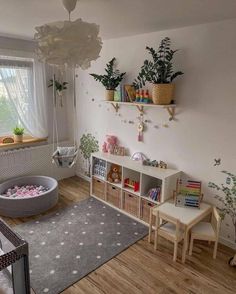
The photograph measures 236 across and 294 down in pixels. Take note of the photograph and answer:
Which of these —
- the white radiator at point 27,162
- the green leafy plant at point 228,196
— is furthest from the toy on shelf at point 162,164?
the white radiator at point 27,162

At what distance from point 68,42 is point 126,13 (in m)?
0.84

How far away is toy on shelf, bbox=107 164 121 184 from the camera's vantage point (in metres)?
3.48

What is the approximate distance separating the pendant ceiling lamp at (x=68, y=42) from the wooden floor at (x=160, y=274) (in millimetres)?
1846

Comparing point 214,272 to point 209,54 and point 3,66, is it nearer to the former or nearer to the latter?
point 209,54

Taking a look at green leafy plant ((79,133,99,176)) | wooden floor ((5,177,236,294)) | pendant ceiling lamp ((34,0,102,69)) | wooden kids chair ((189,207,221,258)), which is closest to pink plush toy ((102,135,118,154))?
green leafy plant ((79,133,99,176))

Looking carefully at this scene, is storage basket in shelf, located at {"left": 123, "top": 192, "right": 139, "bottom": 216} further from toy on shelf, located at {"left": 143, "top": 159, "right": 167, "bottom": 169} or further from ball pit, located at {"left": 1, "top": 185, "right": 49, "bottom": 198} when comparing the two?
ball pit, located at {"left": 1, "top": 185, "right": 49, "bottom": 198}

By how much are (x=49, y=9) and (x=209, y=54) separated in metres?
1.60

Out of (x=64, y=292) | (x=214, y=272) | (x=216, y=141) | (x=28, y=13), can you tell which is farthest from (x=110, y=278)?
(x=28, y=13)

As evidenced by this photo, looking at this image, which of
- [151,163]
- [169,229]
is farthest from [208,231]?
[151,163]

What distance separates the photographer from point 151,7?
6.60 ft

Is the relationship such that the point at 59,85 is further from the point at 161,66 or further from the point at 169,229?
the point at 169,229

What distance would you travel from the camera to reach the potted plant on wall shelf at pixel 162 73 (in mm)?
2701

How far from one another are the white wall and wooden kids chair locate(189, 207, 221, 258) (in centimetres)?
25

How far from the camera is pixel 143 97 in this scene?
303 cm
